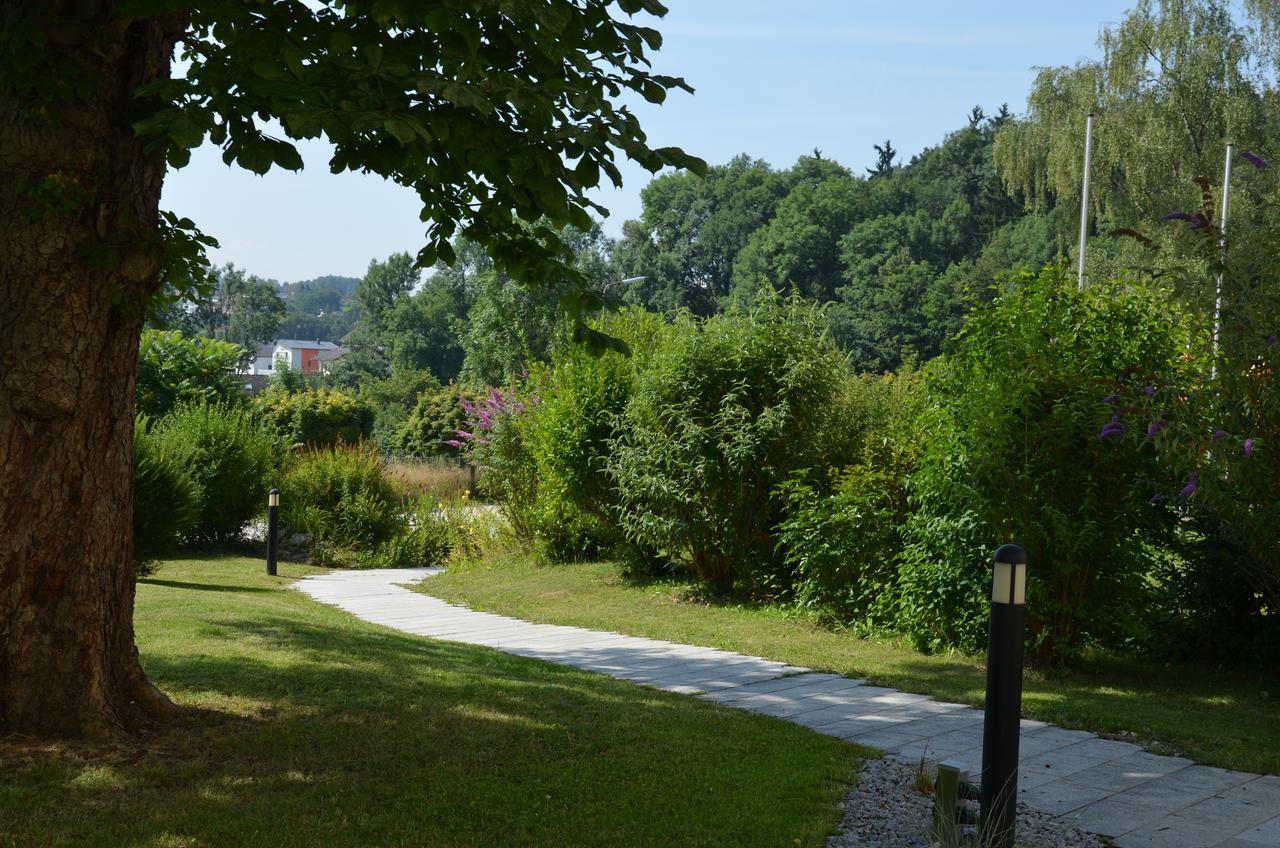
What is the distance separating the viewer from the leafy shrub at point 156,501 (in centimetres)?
1359

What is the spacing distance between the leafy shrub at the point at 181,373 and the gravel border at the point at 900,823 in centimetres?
1763

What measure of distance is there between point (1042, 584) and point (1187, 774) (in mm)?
2676

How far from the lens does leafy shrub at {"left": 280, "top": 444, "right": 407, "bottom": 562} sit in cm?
1912

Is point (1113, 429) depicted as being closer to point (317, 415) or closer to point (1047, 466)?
point (1047, 466)

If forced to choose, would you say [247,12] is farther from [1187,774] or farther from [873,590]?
[873,590]

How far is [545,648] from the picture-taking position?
9.99 metres

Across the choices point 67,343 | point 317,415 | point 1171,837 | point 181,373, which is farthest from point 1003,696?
point 317,415

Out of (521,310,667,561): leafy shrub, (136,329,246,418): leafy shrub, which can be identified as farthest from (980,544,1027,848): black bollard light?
(136,329,246,418): leafy shrub

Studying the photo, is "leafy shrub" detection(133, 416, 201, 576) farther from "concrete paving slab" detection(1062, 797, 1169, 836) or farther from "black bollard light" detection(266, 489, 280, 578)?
"concrete paving slab" detection(1062, 797, 1169, 836)

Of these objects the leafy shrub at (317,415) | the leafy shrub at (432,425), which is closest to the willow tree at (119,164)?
the leafy shrub at (317,415)

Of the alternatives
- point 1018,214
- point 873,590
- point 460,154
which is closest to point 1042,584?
point 873,590

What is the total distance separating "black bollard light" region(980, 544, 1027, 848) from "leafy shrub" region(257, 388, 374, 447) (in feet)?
94.4

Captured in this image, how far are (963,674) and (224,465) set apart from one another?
13.9 metres

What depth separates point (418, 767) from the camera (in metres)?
5.27
